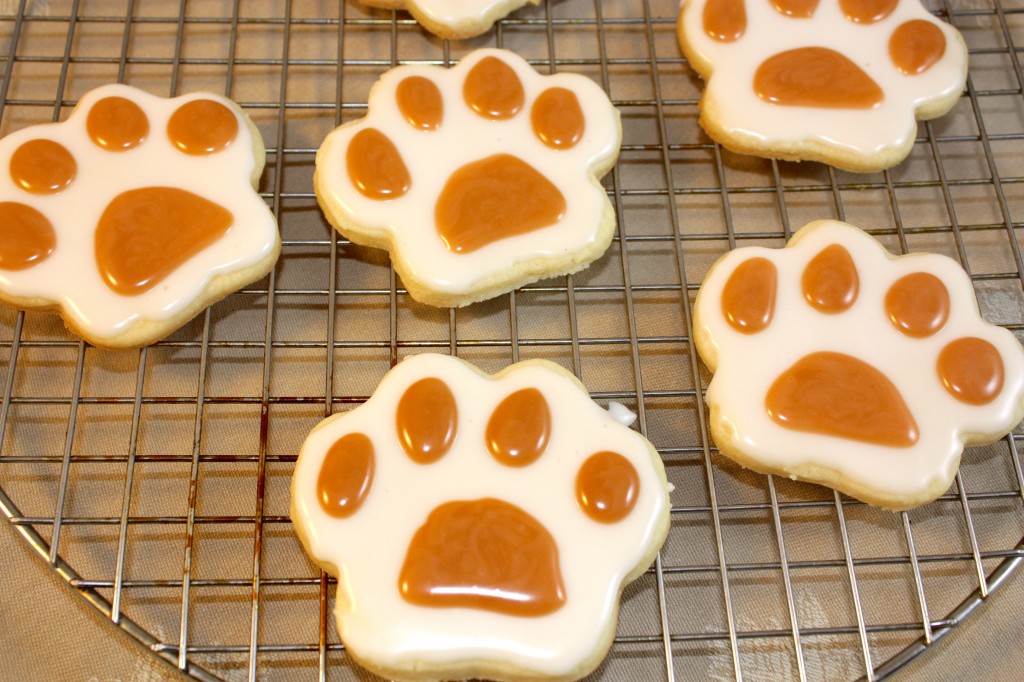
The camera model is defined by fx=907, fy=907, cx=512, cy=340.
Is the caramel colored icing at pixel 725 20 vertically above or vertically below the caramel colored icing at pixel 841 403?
above

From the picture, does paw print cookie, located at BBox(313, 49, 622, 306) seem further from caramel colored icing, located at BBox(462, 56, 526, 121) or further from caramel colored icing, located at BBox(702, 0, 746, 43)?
caramel colored icing, located at BBox(702, 0, 746, 43)

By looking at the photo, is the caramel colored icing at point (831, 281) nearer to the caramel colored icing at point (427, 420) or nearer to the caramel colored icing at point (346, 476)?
the caramel colored icing at point (427, 420)

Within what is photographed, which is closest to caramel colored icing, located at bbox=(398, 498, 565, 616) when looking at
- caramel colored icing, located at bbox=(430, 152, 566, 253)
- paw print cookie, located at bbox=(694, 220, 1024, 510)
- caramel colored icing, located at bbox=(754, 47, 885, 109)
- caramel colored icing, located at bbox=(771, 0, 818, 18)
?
paw print cookie, located at bbox=(694, 220, 1024, 510)

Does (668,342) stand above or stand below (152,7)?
below

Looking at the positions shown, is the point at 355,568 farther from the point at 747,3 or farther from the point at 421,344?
the point at 747,3

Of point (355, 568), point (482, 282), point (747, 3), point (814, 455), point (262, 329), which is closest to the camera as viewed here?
point (355, 568)

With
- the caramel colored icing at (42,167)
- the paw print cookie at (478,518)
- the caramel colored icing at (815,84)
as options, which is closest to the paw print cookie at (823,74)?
the caramel colored icing at (815,84)

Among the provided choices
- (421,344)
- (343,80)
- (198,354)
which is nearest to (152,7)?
(343,80)
